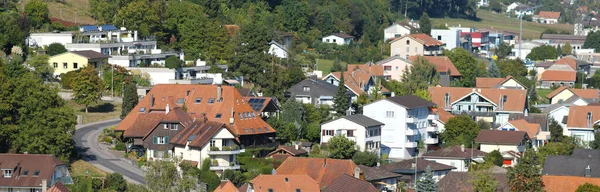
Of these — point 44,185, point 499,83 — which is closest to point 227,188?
point 44,185

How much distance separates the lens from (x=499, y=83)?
3548 inches

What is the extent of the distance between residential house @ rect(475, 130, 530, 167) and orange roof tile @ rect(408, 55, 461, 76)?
873 inches

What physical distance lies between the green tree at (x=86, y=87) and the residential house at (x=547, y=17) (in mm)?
107992

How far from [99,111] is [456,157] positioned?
58.2 feet

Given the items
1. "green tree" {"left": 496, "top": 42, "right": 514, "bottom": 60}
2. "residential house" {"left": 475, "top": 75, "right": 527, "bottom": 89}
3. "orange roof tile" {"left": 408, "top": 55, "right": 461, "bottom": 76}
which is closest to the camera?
"residential house" {"left": 475, "top": 75, "right": 527, "bottom": 89}

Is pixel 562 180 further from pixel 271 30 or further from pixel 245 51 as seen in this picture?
pixel 271 30

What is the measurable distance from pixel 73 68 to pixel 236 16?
86.4 feet

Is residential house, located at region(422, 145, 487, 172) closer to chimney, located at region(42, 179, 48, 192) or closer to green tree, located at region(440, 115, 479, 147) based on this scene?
green tree, located at region(440, 115, 479, 147)

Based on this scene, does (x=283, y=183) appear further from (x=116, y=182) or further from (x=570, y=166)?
(x=570, y=166)

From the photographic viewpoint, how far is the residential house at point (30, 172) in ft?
174

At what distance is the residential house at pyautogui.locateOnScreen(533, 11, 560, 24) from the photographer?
6693 inches

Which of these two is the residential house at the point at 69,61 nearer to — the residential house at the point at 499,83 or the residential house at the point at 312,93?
the residential house at the point at 312,93

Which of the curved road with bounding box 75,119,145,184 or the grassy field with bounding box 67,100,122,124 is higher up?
the grassy field with bounding box 67,100,122,124

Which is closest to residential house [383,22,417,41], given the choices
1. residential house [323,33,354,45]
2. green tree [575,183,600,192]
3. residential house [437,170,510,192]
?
residential house [323,33,354,45]
